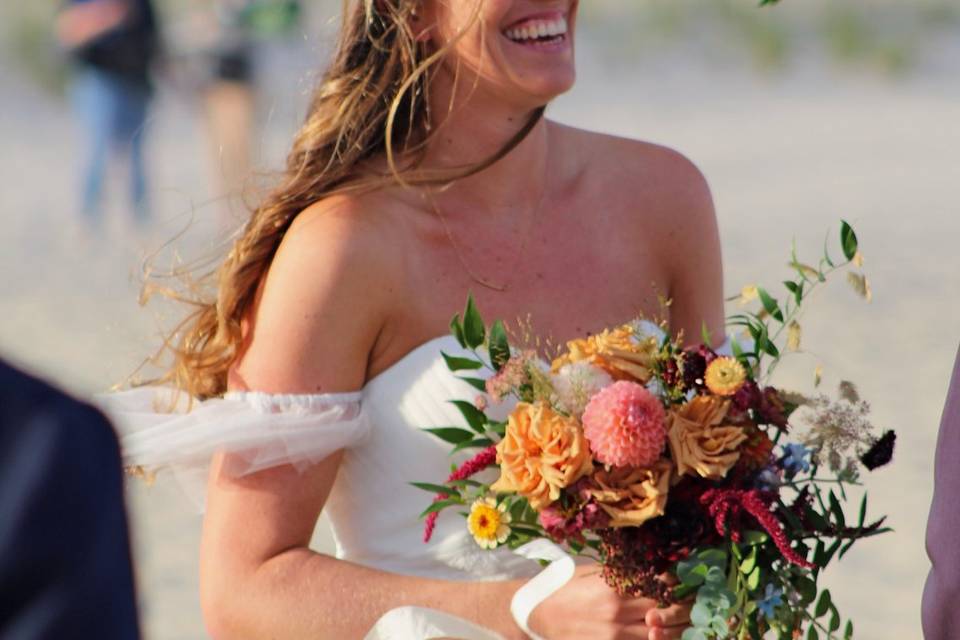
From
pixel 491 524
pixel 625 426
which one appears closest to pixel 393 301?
pixel 491 524

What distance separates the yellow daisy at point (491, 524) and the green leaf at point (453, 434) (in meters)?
0.16

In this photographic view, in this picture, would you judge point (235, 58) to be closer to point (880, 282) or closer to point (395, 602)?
point (880, 282)

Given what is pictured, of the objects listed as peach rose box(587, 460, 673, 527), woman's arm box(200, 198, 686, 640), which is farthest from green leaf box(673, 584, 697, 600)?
woman's arm box(200, 198, 686, 640)

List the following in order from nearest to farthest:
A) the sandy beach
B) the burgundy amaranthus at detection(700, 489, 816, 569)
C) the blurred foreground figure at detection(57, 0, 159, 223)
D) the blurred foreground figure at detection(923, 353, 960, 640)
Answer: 1. the blurred foreground figure at detection(923, 353, 960, 640)
2. the burgundy amaranthus at detection(700, 489, 816, 569)
3. the sandy beach
4. the blurred foreground figure at detection(57, 0, 159, 223)

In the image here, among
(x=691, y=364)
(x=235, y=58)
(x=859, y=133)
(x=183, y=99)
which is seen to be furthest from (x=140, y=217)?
(x=691, y=364)

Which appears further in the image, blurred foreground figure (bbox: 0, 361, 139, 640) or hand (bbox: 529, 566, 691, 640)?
hand (bbox: 529, 566, 691, 640)

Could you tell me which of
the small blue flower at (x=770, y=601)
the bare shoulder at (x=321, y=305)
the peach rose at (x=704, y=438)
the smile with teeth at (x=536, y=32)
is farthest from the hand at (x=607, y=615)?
the smile with teeth at (x=536, y=32)

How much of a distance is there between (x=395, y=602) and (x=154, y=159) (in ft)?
41.4

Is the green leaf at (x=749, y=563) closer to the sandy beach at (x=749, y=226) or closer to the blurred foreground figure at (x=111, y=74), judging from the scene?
the sandy beach at (x=749, y=226)

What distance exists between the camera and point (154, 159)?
1495 cm

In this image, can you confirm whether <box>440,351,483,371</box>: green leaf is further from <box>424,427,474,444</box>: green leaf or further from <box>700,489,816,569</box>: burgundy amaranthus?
<box>700,489,816,569</box>: burgundy amaranthus

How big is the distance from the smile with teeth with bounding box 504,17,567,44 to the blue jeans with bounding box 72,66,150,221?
9136mm

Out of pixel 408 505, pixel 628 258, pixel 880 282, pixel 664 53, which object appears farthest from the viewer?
pixel 664 53

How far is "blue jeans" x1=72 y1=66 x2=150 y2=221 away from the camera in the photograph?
12031 mm
